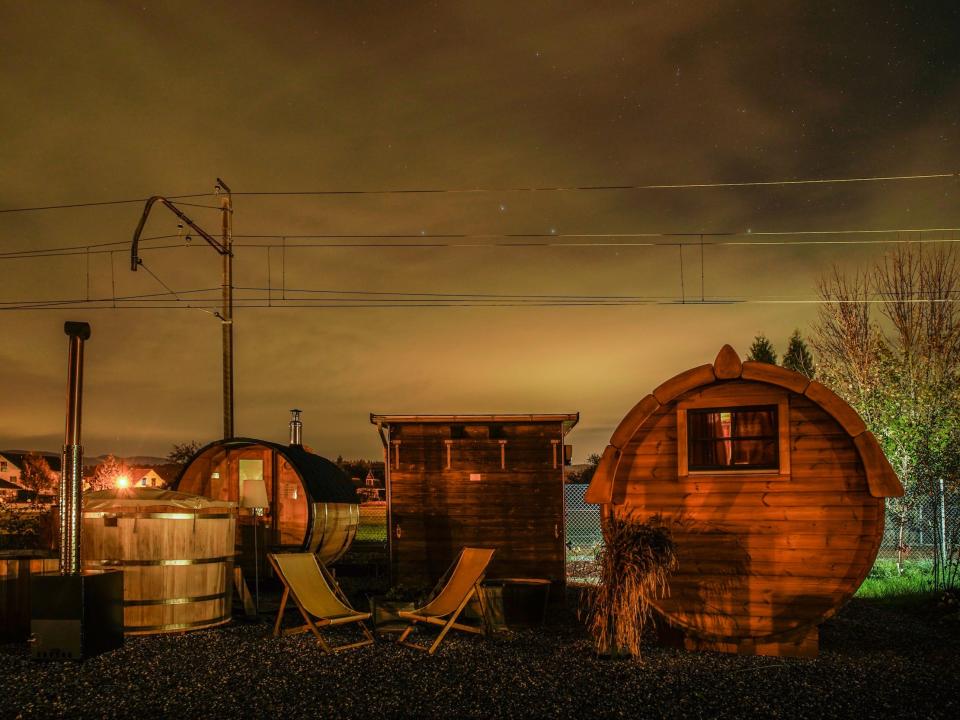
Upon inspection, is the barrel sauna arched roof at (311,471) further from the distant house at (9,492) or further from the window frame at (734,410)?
the distant house at (9,492)

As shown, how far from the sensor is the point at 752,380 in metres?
7.83

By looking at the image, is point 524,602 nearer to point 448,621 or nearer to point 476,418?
point 448,621

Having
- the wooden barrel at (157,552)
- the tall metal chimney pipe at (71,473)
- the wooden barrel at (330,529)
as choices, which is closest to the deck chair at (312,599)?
the wooden barrel at (157,552)

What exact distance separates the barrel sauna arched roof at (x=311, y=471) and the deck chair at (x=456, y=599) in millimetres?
4192

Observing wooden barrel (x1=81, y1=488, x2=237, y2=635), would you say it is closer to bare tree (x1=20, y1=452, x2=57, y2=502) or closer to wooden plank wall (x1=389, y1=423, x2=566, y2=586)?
wooden plank wall (x1=389, y1=423, x2=566, y2=586)

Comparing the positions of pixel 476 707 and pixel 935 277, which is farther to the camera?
pixel 935 277

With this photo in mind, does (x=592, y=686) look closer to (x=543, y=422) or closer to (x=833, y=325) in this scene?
(x=543, y=422)

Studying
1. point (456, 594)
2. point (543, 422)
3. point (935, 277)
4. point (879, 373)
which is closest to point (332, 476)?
point (543, 422)

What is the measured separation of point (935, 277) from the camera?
15977 mm

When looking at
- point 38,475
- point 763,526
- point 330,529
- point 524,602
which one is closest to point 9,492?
point 38,475

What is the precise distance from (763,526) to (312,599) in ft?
14.7

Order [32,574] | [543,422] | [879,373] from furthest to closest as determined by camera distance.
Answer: [879,373]
[543,422]
[32,574]

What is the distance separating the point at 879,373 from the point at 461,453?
8.81 metres

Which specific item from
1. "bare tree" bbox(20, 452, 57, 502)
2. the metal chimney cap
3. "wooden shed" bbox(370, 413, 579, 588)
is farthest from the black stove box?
"bare tree" bbox(20, 452, 57, 502)
